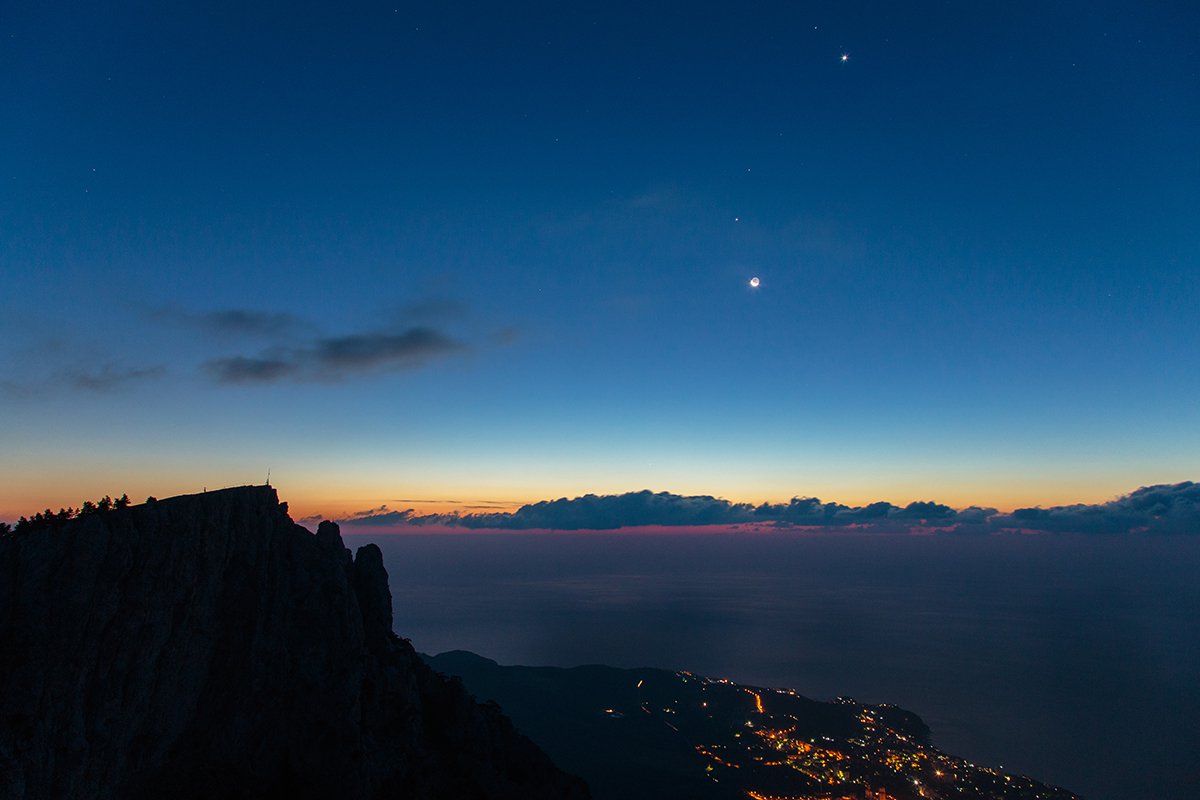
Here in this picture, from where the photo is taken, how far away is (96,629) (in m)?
37.7

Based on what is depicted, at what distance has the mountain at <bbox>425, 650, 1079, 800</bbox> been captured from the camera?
132750 mm

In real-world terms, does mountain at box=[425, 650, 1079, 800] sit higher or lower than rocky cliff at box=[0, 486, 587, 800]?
lower

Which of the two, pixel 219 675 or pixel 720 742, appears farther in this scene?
pixel 720 742

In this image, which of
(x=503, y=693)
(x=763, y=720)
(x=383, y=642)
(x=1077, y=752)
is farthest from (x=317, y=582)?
(x=1077, y=752)

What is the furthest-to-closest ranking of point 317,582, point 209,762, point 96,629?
point 317,582 < point 209,762 < point 96,629

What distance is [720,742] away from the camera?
162m

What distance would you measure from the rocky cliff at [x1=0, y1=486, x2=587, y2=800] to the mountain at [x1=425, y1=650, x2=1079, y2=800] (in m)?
80.1

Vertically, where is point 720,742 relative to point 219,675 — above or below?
below

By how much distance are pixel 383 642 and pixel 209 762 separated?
730 inches

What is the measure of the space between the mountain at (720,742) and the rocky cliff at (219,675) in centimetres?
8007

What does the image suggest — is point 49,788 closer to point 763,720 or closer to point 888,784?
point 888,784

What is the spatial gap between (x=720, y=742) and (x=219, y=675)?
150172 mm

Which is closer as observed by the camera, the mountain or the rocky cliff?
the rocky cliff

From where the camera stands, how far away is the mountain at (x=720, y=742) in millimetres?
132750
